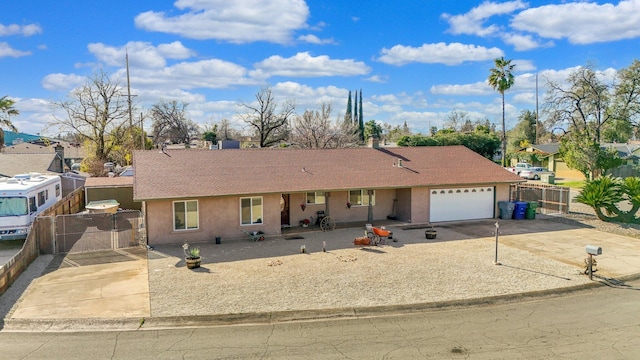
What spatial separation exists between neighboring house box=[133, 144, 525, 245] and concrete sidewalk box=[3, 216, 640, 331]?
1007 millimetres

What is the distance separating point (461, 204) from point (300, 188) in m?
9.88

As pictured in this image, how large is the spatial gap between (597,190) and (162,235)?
2350cm

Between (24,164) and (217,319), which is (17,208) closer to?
(217,319)

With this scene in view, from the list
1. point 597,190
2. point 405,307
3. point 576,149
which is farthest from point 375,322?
point 576,149

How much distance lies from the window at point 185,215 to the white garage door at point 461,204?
12.7m

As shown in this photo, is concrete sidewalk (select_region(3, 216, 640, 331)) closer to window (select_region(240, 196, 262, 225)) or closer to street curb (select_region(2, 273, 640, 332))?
street curb (select_region(2, 273, 640, 332))

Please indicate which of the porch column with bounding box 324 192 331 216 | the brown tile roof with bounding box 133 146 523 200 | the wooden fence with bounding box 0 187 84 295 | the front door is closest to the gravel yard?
the brown tile roof with bounding box 133 146 523 200

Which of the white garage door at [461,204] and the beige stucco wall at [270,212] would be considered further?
the white garage door at [461,204]

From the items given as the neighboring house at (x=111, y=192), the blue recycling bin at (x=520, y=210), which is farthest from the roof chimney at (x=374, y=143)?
the neighboring house at (x=111, y=192)

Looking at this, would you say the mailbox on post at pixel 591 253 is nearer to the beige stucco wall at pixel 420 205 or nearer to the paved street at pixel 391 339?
the paved street at pixel 391 339

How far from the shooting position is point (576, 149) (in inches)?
1505

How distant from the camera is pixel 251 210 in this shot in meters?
21.0

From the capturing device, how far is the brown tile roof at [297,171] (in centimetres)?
2026

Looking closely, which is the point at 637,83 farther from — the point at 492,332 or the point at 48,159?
the point at 48,159
